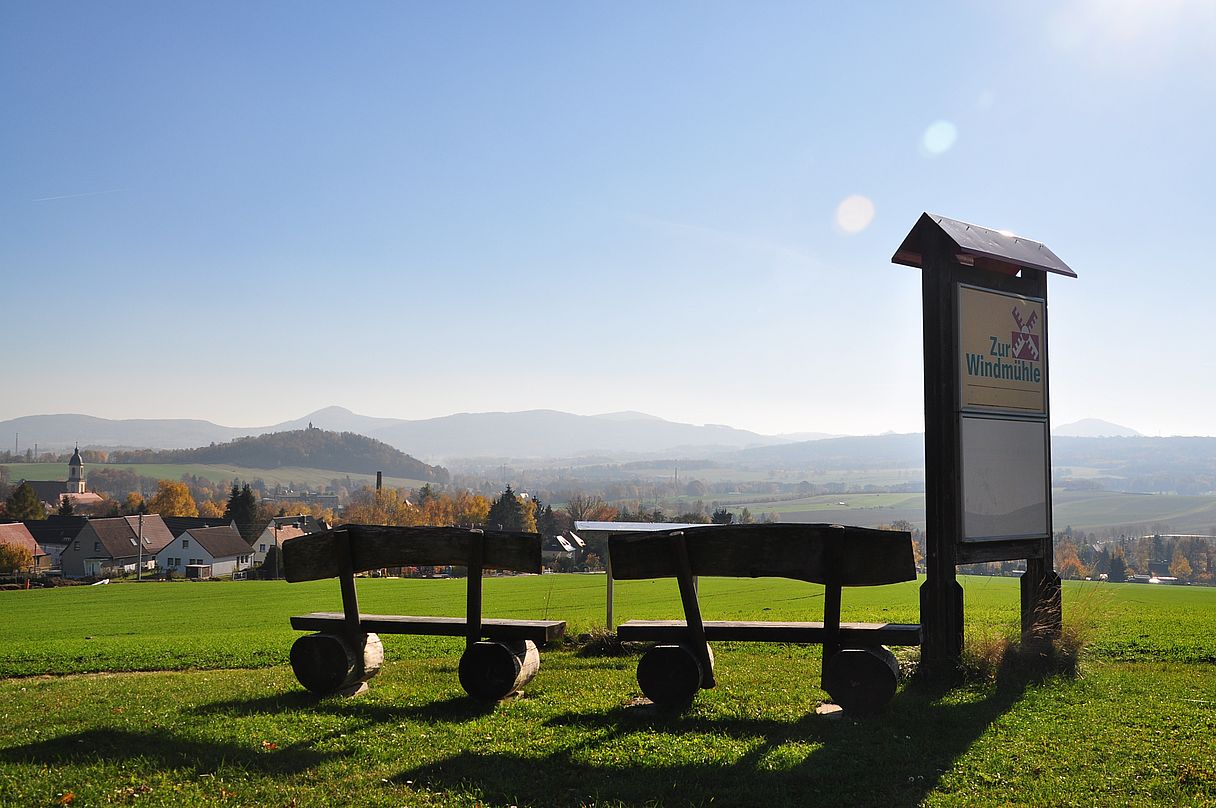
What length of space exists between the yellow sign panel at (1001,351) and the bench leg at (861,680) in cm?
361

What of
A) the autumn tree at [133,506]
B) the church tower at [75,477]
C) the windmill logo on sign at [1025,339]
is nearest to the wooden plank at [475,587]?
the windmill logo on sign at [1025,339]

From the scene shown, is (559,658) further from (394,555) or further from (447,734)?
(447,734)

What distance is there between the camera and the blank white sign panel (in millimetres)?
10039

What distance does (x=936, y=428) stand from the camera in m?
9.99

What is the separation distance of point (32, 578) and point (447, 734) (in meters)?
69.8


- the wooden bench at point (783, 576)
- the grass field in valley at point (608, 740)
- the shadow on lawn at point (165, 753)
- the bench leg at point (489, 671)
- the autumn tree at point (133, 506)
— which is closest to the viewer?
the grass field in valley at point (608, 740)

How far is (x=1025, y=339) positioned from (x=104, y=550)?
302ft

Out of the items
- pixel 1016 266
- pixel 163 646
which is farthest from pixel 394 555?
pixel 163 646

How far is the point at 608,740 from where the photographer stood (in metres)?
7.18

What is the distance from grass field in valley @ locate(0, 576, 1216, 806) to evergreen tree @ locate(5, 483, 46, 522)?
4031 inches

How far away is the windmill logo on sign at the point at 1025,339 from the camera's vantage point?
35.2 ft

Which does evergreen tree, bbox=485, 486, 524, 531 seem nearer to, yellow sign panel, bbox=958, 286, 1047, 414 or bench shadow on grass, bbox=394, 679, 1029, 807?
yellow sign panel, bbox=958, 286, 1047, 414

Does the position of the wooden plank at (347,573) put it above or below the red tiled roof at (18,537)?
above

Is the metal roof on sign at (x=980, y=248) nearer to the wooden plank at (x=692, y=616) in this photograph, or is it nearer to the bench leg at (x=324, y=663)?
the wooden plank at (x=692, y=616)
